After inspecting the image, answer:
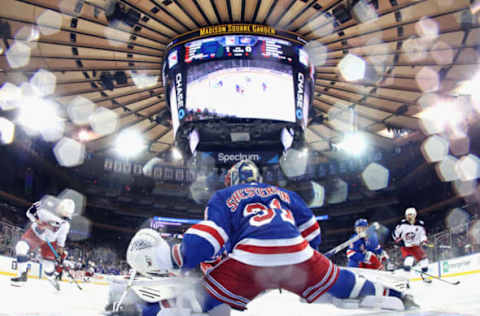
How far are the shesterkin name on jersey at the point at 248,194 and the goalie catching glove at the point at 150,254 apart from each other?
55 cm

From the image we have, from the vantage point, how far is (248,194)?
3006 millimetres

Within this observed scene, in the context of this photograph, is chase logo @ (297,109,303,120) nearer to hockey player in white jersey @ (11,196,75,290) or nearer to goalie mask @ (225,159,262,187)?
hockey player in white jersey @ (11,196,75,290)

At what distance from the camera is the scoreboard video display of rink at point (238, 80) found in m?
9.20

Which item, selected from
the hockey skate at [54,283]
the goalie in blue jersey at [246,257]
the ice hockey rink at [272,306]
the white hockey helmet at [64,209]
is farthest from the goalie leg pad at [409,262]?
the white hockey helmet at [64,209]

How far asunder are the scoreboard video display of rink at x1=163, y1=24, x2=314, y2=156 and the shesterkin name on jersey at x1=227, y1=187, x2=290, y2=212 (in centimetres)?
606

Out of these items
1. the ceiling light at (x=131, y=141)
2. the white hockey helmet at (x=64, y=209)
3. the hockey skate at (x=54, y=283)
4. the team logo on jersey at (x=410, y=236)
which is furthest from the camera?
the ceiling light at (x=131, y=141)

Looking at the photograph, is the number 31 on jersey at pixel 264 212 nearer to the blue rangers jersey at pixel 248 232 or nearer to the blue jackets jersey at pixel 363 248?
the blue rangers jersey at pixel 248 232

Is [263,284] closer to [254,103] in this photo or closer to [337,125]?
[254,103]

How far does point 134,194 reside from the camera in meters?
29.7

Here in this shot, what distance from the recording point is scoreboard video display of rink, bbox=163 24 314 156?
362 inches

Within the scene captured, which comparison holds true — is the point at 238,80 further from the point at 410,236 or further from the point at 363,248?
the point at 410,236

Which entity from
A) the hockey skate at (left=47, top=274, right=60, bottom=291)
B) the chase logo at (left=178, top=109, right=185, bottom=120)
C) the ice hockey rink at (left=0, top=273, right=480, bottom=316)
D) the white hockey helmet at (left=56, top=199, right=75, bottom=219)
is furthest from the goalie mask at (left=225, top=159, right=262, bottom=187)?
the chase logo at (left=178, top=109, right=185, bottom=120)

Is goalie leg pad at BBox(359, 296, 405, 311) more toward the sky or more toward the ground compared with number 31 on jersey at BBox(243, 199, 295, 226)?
more toward the ground

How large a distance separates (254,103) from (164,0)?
2.94 m
